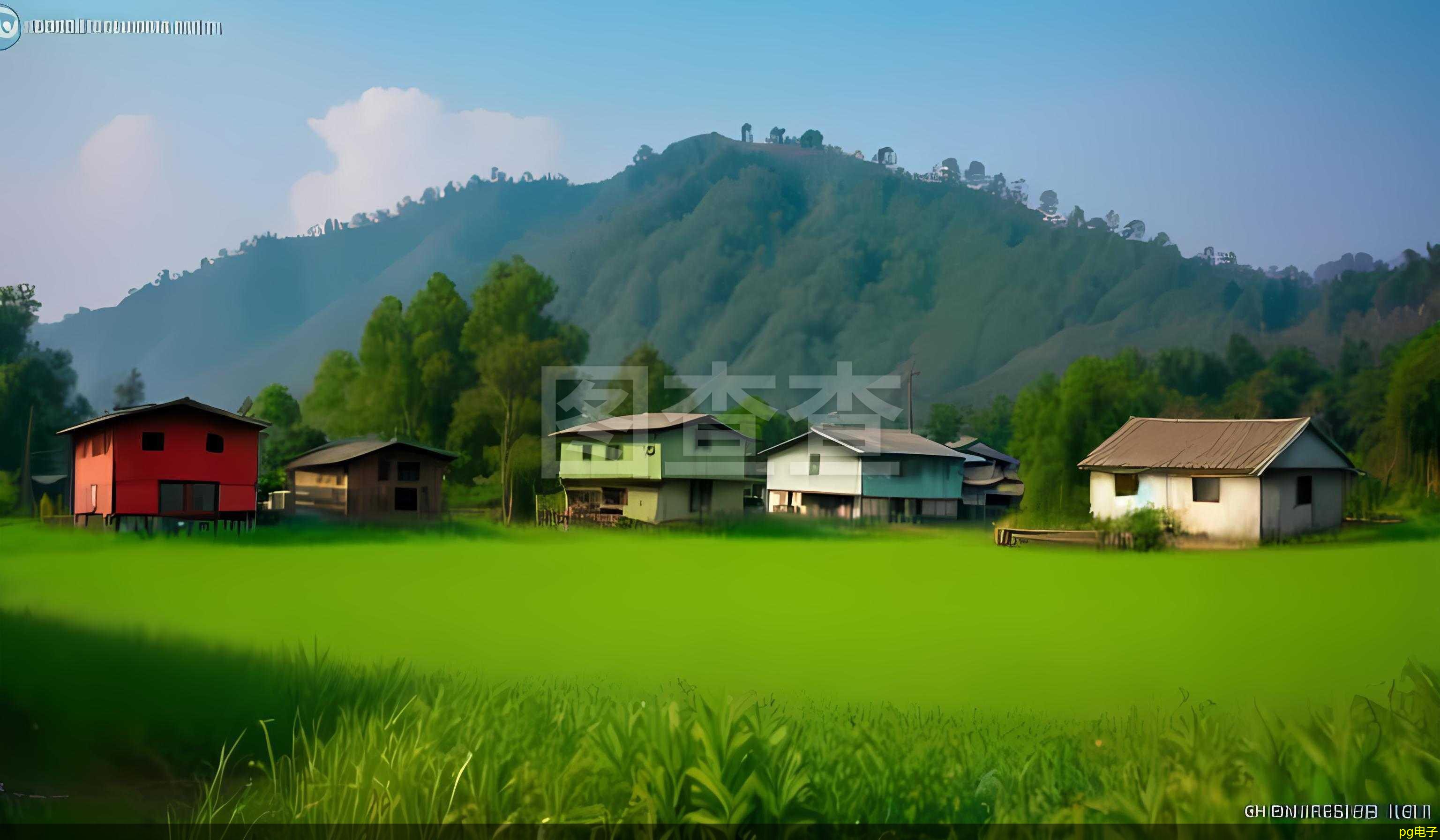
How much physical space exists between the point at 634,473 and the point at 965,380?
12.9 meters

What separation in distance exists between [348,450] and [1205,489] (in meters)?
16.8

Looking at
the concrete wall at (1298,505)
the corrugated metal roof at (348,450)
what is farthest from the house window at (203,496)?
the concrete wall at (1298,505)

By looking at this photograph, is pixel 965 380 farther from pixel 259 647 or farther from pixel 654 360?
pixel 259 647

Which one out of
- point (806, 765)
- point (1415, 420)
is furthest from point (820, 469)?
point (806, 765)

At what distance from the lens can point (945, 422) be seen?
28.8 meters

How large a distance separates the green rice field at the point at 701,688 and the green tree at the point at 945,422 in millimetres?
15825

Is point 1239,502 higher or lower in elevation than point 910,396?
lower

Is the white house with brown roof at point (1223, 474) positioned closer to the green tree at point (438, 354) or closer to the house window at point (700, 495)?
the house window at point (700, 495)

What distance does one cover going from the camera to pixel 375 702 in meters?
5.78

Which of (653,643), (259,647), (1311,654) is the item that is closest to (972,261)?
(1311,654)

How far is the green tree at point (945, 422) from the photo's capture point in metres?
27.8

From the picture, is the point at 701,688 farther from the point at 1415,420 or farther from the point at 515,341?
the point at 515,341

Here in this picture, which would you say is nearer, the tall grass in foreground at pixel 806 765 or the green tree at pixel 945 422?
the tall grass in foreground at pixel 806 765

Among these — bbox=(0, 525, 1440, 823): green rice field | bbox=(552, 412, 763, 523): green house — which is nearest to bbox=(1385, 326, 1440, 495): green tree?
bbox=(0, 525, 1440, 823): green rice field
